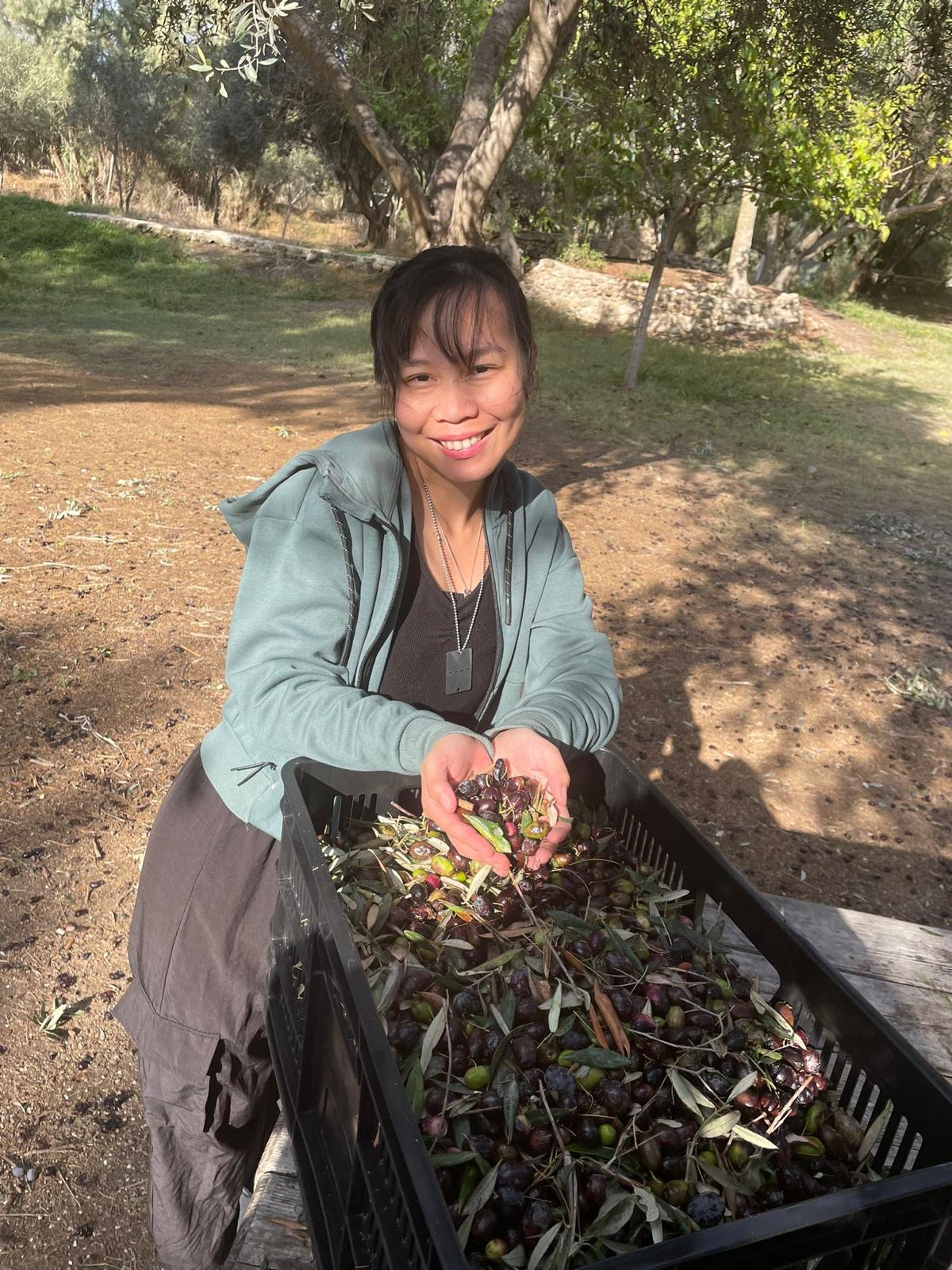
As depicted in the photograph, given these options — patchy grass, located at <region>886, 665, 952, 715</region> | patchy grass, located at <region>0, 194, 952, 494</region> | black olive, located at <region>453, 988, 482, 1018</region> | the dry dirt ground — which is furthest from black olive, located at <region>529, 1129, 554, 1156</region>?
patchy grass, located at <region>0, 194, 952, 494</region>

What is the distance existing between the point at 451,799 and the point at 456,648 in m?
0.59

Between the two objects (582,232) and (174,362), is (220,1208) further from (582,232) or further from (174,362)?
(582,232)

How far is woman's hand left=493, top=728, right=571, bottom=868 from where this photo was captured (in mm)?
1686

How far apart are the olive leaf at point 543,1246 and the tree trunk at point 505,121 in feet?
18.5

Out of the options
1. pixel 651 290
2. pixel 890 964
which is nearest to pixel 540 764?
pixel 890 964

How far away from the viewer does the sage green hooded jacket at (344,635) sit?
1610mm

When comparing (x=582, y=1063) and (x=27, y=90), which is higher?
(x=27, y=90)

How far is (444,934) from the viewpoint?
→ 1.49m

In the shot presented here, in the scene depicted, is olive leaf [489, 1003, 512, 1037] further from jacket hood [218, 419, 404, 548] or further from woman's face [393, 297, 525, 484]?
woman's face [393, 297, 525, 484]

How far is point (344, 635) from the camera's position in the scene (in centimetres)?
174

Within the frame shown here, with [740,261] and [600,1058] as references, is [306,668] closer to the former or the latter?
[600,1058]

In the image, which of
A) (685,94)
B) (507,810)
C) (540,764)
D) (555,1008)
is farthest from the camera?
(685,94)

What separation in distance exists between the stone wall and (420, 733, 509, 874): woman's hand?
18826 mm

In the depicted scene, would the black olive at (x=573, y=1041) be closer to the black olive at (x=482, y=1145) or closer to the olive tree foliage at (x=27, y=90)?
the black olive at (x=482, y=1145)
